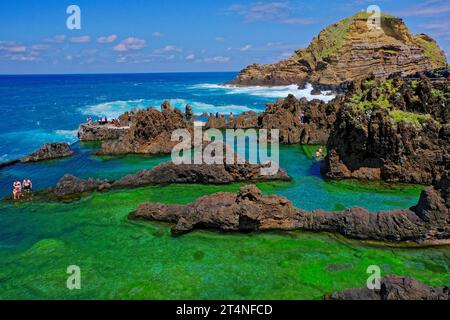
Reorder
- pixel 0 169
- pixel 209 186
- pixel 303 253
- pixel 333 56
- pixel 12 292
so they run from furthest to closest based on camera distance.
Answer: pixel 333 56 < pixel 0 169 < pixel 209 186 < pixel 303 253 < pixel 12 292

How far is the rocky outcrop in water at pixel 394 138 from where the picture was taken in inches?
1073

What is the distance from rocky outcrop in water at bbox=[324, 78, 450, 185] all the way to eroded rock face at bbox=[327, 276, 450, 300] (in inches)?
622

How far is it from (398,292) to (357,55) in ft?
418

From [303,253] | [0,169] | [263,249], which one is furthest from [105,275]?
[0,169]

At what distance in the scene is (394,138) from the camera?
27.4 meters

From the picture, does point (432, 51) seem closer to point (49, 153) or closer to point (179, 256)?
point (49, 153)

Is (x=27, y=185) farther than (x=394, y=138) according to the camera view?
Yes

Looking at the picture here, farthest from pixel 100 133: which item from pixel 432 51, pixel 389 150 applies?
pixel 432 51

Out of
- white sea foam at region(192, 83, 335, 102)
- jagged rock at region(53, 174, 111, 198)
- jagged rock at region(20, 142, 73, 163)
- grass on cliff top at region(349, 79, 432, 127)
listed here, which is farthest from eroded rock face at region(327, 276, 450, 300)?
white sea foam at region(192, 83, 335, 102)

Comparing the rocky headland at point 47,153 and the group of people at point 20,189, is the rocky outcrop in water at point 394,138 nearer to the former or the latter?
the group of people at point 20,189

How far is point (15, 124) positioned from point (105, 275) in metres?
61.8

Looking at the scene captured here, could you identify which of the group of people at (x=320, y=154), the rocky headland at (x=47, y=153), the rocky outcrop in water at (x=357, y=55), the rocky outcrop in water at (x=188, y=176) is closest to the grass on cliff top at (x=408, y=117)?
the group of people at (x=320, y=154)

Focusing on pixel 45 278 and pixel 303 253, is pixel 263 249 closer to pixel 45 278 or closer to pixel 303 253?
pixel 303 253

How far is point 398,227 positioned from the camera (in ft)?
60.5
